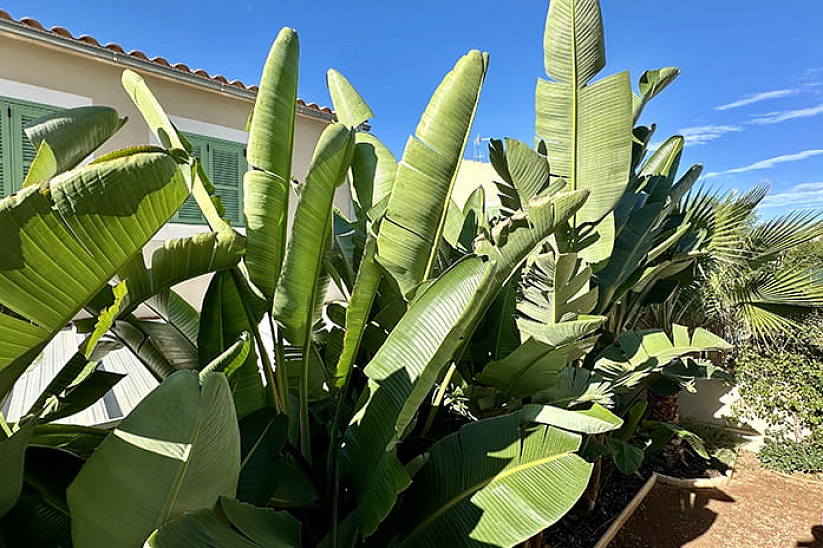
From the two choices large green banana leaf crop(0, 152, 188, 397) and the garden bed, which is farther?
the garden bed

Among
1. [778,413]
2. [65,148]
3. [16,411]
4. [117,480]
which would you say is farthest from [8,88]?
[778,413]

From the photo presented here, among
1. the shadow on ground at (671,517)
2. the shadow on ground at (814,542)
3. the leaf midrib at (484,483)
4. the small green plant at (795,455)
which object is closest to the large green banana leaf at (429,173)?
the leaf midrib at (484,483)

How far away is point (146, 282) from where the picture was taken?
996 millimetres

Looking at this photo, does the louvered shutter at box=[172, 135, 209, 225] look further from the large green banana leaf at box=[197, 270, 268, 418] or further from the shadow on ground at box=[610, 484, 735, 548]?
the shadow on ground at box=[610, 484, 735, 548]

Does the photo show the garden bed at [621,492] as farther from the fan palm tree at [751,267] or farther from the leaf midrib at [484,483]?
the leaf midrib at [484,483]

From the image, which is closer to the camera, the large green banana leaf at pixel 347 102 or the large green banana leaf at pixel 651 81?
the large green banana leaf at pixel 347 102

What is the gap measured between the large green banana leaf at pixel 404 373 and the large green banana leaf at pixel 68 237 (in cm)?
71

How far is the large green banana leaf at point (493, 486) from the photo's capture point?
49.6 inches

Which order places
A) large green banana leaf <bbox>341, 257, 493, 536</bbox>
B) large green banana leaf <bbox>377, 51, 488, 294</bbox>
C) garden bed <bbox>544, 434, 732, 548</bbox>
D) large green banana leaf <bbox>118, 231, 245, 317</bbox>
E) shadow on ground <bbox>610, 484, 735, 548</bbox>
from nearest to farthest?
large green banana leaf <bbox>118, 231, 245, 317</bbox> → large green banana leaf <bbox>341, 257, 493, 536</bbox> → large green banana leaf <bbox>377, 51, 488, 294</bbox> → garden bed <bbox>544, 434, 732, 548</bbox> → shadow on ground <bbox>610, 484, 735, 548</bbox>

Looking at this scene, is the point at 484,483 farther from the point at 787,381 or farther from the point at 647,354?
the point at 787,381

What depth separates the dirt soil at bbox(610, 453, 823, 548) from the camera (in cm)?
317

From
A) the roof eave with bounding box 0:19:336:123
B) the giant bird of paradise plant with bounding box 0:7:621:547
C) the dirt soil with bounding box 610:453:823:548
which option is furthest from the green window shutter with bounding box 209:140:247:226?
the dirt soil with bounding box 610:453:823:548

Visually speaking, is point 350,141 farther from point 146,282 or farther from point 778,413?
point 778,413

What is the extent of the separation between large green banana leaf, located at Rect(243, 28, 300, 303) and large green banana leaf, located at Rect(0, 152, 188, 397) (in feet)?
1.78
